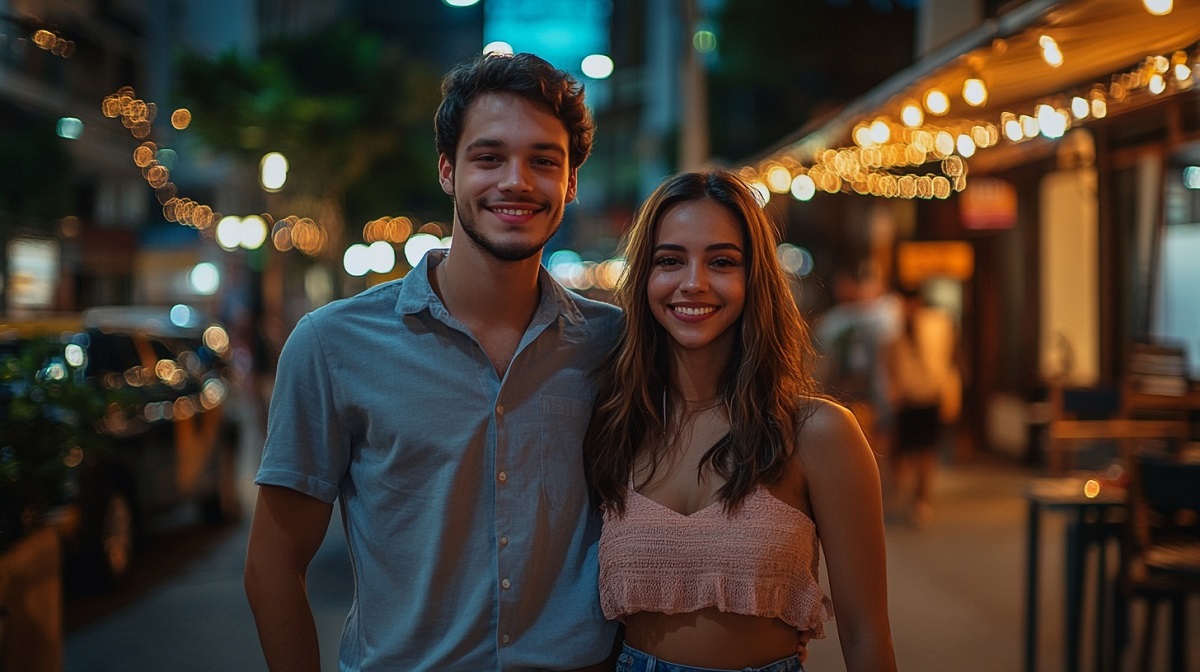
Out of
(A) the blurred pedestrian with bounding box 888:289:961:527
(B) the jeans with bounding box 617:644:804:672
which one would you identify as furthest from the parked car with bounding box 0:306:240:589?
(A) the blurred pedestrian with bounding box 888:289:961:527

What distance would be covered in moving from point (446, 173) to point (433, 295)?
33 centimetres

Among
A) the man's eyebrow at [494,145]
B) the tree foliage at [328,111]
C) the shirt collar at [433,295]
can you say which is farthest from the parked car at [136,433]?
the tree foliage at [328,111]

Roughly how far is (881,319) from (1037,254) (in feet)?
13.2

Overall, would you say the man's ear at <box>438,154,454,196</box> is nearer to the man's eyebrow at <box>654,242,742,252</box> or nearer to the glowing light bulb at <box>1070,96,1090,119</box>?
the man's eyebrow at <box>654,242,742,252</box>

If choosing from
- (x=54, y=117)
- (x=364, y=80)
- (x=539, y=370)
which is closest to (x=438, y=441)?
(x=539, y=370)

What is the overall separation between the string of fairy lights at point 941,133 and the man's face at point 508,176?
6.81ft

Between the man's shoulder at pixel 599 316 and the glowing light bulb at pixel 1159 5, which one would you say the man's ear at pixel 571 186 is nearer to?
the man's shoulder at pixel 599 316

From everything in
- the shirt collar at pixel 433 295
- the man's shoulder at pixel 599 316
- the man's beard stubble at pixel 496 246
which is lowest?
the man's shoulder at pixel 599 316

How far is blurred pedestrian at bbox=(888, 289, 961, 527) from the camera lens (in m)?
11.0

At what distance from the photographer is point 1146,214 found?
11336 millimetres

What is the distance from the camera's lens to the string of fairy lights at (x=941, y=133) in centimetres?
743

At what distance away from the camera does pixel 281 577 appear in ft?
8.59

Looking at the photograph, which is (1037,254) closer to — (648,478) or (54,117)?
(648,478)

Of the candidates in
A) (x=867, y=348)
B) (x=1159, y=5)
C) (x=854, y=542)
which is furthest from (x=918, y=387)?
(x=854, y=542)
